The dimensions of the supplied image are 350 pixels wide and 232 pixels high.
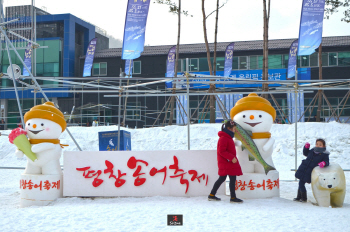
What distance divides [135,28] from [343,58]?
1806 cm

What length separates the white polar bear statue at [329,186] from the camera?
599 centimetres

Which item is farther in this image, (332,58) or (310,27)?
(332,58)

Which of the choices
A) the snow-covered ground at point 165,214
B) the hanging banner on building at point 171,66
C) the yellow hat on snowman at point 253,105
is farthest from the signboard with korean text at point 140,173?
the hanging banner on building at point 171,66

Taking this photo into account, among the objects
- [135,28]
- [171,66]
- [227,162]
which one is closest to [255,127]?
[227,162]

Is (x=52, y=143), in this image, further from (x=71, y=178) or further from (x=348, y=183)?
(x=348, y=183)

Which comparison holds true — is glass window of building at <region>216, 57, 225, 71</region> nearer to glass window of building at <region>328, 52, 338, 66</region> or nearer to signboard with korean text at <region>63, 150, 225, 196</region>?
glass window of building at <region>328, 52, 338, 66</region>

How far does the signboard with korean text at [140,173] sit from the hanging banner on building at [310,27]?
8.12 meters

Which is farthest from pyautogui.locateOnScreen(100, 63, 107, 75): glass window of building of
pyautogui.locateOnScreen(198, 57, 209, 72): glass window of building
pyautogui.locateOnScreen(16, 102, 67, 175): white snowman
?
pyautogui.locateOnScreen(16, 102, 67, 175): white snowman

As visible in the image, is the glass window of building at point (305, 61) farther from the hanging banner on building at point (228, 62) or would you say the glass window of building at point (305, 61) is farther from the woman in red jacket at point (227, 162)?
the woman in red jacket at point (227, 162)

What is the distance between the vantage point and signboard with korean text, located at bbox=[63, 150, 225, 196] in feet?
22.3

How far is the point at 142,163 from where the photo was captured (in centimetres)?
686

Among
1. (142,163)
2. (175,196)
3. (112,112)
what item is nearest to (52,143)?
(142,163)

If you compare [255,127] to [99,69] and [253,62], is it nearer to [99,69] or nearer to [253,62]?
[253,62]

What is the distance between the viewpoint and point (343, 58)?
26.1 metres
